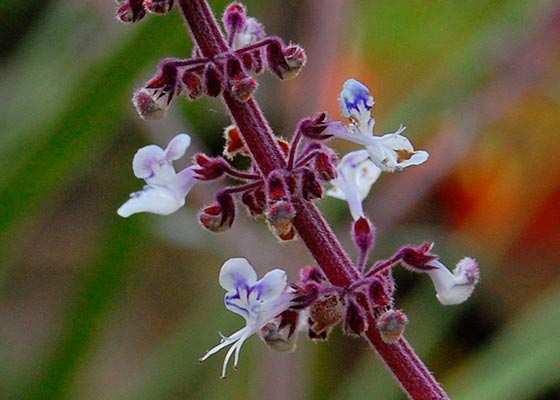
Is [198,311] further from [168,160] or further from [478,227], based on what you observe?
[168,160]

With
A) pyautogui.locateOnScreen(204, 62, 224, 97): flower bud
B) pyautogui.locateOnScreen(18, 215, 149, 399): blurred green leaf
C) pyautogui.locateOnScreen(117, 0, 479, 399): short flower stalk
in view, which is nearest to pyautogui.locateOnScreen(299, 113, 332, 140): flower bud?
pyautogui.locateOnScreen(117, 0, 479, 399): short flower stalk

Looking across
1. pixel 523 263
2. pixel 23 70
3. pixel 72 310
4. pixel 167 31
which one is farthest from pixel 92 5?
pixel 523 263

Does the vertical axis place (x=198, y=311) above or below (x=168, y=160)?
above

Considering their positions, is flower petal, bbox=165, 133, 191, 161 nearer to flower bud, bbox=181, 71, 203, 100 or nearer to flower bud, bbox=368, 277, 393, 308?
flower bud, bbox=181, 71, 203, 100

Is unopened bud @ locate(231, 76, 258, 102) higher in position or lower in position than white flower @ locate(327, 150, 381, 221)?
higher

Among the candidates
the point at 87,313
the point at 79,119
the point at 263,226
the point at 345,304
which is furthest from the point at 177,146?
the point at 263,226

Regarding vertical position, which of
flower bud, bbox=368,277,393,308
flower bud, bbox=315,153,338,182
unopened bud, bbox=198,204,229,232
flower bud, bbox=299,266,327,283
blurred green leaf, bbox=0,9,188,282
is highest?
blurred green leaf, bbox=0,9,188,282
